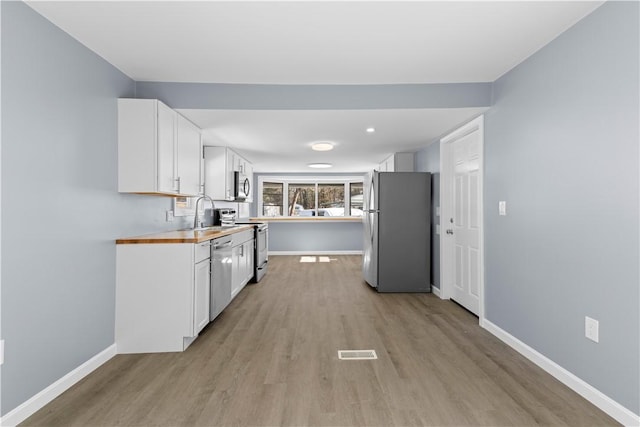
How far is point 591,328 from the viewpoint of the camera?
1969mm

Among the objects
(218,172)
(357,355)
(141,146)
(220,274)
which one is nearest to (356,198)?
(218,172)

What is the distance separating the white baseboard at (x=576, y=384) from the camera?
5.75 ft

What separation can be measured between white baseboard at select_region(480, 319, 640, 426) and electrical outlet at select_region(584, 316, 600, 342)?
303 mm

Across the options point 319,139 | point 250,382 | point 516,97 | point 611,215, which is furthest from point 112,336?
point 516,97

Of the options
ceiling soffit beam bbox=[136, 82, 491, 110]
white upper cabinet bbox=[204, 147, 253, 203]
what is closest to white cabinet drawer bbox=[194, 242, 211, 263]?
ceiling soffit beam bbox=[136, 82, 491, 110]

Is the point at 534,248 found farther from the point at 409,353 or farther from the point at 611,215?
the point at 409,353

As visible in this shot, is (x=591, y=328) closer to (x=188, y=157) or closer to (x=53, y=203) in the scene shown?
(x=53, y=203)

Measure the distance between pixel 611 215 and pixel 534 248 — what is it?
0.70m

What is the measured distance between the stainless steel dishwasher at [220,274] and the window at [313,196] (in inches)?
185

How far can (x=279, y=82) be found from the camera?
10.1 ft

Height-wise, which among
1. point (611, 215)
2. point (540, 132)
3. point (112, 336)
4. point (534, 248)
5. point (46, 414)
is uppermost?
point (540, 132)

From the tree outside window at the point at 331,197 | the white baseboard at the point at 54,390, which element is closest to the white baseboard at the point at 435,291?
the white baseboard at the point at 54,390

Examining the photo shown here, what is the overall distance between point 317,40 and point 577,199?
6.68 feet

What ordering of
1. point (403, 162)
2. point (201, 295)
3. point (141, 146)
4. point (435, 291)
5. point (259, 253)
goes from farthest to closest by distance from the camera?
point (403, 162)
point (259, 253)
point (435, 291)
point (201, 295)
point (141, 146)
